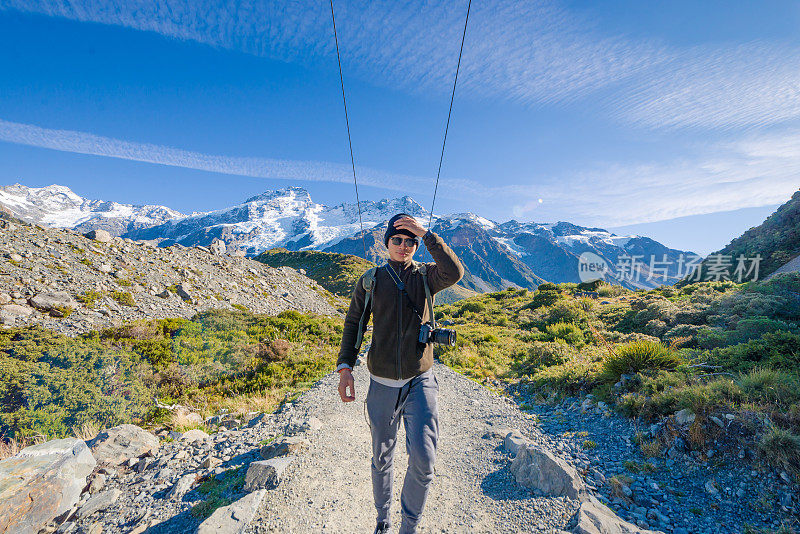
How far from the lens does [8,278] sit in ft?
37.1

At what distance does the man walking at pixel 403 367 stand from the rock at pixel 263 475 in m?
1.70

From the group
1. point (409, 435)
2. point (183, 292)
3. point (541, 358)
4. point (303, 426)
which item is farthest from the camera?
point (183, 292)

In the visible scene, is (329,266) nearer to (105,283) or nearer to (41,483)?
(105,283)

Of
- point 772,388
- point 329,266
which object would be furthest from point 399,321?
point 329,266

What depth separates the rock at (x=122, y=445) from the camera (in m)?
5.06

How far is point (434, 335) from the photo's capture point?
341cm

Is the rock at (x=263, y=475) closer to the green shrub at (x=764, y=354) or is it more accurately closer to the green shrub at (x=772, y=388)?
the green shrub at (x=772, y=388)

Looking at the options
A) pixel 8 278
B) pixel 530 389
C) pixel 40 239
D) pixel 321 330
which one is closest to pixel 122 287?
pixel 8 278

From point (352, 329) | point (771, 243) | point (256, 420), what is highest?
point (771, 243)

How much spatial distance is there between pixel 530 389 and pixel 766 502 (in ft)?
18.5

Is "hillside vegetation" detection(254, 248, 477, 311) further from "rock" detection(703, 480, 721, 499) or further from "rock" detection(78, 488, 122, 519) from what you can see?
"rock" detection(703, 480, 721, 499)

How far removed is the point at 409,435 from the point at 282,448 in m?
3.17

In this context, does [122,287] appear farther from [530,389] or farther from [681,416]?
[681,416]

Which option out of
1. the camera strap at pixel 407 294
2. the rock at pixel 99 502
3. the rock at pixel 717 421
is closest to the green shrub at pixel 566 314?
the rock at pixel 717 421
